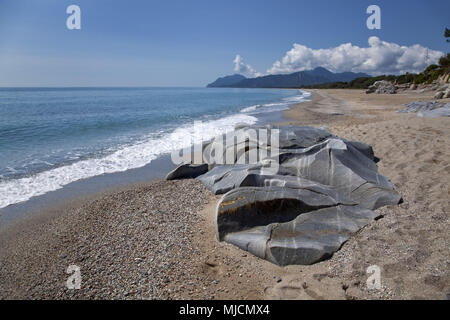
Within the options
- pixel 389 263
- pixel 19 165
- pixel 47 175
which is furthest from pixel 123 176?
pixel 389 263

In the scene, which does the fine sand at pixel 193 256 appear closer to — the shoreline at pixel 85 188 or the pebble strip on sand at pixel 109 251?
the pebble strip on sand at pixel 109 251

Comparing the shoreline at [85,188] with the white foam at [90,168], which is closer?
the shoreline at [85,188]

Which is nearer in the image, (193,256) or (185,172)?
(193,256)

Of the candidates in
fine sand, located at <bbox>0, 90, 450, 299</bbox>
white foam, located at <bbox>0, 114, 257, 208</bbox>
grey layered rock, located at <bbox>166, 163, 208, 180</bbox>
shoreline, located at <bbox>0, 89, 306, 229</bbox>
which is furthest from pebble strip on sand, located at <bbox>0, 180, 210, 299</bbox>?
white foam, located at <bbox>0, 114, 257, 208</bbox>

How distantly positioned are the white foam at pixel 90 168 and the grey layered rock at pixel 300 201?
452 centimetres

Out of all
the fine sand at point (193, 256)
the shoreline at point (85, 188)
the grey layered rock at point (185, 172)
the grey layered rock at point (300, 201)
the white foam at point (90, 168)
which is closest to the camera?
the fine sand at point (193, 256)

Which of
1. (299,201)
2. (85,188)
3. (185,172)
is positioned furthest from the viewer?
(185,172)

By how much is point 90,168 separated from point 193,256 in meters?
6.72

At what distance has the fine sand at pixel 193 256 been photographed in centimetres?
338

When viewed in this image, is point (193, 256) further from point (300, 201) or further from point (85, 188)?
point (85, 188)

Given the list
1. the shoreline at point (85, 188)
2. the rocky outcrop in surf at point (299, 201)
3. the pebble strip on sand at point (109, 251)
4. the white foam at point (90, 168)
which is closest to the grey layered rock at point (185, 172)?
the shoreline at point (85, 188)

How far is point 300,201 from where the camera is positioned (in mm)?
4555

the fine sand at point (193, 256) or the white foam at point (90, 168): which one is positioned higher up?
the white foam at point (90, 168)

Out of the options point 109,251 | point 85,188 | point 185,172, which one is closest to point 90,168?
point 85,188
